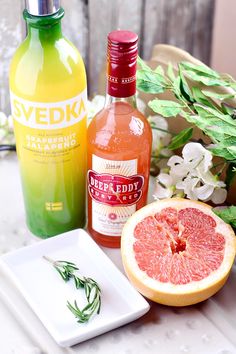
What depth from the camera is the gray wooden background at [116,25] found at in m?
1.22

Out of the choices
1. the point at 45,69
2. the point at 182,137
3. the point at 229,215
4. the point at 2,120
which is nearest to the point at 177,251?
the point at 229,215

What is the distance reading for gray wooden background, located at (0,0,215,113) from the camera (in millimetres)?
1217

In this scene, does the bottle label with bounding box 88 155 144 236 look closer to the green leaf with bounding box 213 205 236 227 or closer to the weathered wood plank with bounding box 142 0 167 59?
the green leaf with bounding box 213 205 236 227

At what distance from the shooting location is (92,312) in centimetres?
86

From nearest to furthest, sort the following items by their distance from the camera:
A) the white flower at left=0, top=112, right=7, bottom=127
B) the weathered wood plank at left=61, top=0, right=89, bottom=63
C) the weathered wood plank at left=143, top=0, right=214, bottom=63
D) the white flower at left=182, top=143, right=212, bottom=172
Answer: the white flower at left=182, top=143, right=212, bottom=172 < the white flower at left=0, top=112, right=7, bottom=127 < the weathered wood plank at left=61, top=0, right=89, bottom=63 < the weathered wood plank at left=143, top=0, right=214, bottom=63

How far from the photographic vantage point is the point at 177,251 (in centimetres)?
90

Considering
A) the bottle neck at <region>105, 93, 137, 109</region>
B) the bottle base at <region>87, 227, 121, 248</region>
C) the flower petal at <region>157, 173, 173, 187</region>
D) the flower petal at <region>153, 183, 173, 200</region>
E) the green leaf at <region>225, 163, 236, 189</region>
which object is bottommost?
the bottle base at <region>87, 227, 121, 248</region>

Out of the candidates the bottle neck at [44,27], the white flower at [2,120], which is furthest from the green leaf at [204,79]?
the white flower at [2,120]

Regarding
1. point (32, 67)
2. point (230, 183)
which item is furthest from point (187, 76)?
point (32, 67)

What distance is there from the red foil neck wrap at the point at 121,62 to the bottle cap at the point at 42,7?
78 mm

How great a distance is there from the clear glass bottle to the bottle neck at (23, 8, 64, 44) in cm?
9

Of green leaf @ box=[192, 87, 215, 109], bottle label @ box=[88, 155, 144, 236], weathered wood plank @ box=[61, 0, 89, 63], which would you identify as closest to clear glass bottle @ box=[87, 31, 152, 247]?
bottle label @ box=[88, 155, 144, 236]

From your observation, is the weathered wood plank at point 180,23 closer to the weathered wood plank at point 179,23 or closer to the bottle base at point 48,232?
the weathered wood plank at point 179,23

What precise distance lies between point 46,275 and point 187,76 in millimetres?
399
